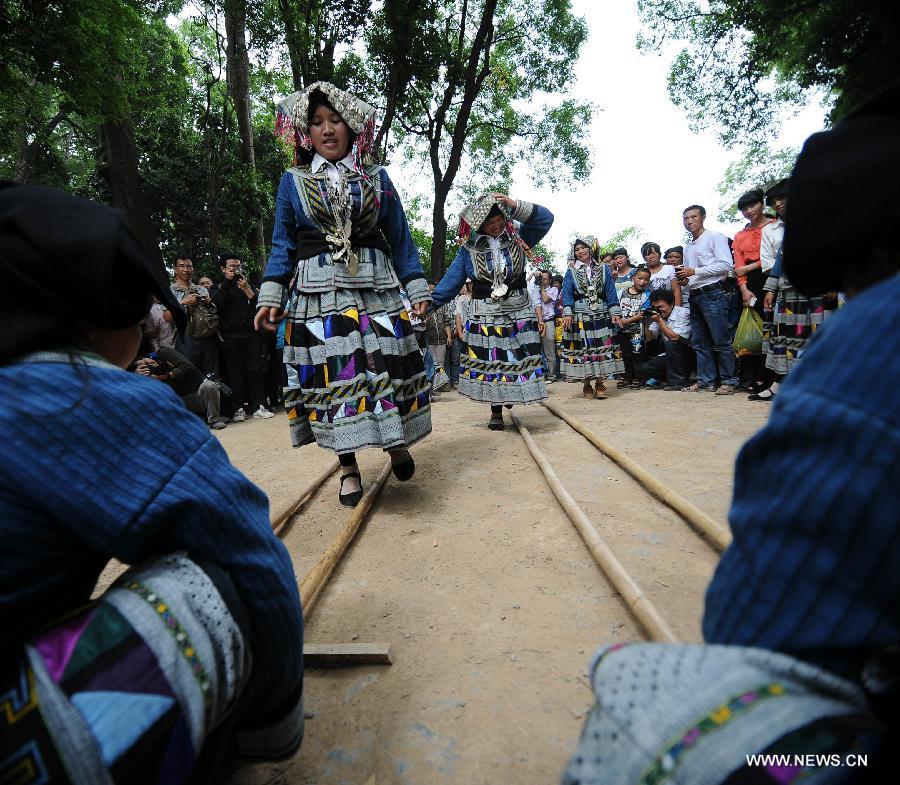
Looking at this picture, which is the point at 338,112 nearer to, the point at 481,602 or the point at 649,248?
the point at 481,602

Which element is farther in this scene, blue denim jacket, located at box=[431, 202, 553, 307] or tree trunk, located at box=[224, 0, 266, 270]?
tree trunk, located at box=[224, 0, 266, 270]

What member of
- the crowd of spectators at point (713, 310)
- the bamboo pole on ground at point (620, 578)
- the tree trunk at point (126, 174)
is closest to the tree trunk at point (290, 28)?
the tree trunk at point (126, 174)

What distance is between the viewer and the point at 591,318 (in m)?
7.59

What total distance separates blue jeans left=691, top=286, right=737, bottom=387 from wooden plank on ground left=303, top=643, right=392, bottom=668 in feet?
21.5

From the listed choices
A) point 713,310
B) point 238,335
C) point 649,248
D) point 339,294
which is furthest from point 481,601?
point 649,248

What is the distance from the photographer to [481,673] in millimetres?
1680

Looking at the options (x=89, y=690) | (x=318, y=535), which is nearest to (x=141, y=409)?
(x=89, y=690)

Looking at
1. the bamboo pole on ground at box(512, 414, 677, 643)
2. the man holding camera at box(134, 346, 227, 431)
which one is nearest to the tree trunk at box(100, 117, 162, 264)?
the man holding camera at box(134, 346, 227, 431)

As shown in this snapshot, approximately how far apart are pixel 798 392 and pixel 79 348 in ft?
3.92

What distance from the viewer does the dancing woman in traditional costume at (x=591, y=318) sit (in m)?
7.52

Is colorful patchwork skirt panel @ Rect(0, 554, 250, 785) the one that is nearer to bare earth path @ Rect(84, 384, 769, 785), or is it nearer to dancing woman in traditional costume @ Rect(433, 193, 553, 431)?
bare earth path @ Rect(84, 384, 769, 785)

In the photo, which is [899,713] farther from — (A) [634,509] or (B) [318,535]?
(B) [318,535]

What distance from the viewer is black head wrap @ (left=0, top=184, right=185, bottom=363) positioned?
0.93 m

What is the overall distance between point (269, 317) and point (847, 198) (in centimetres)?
303
